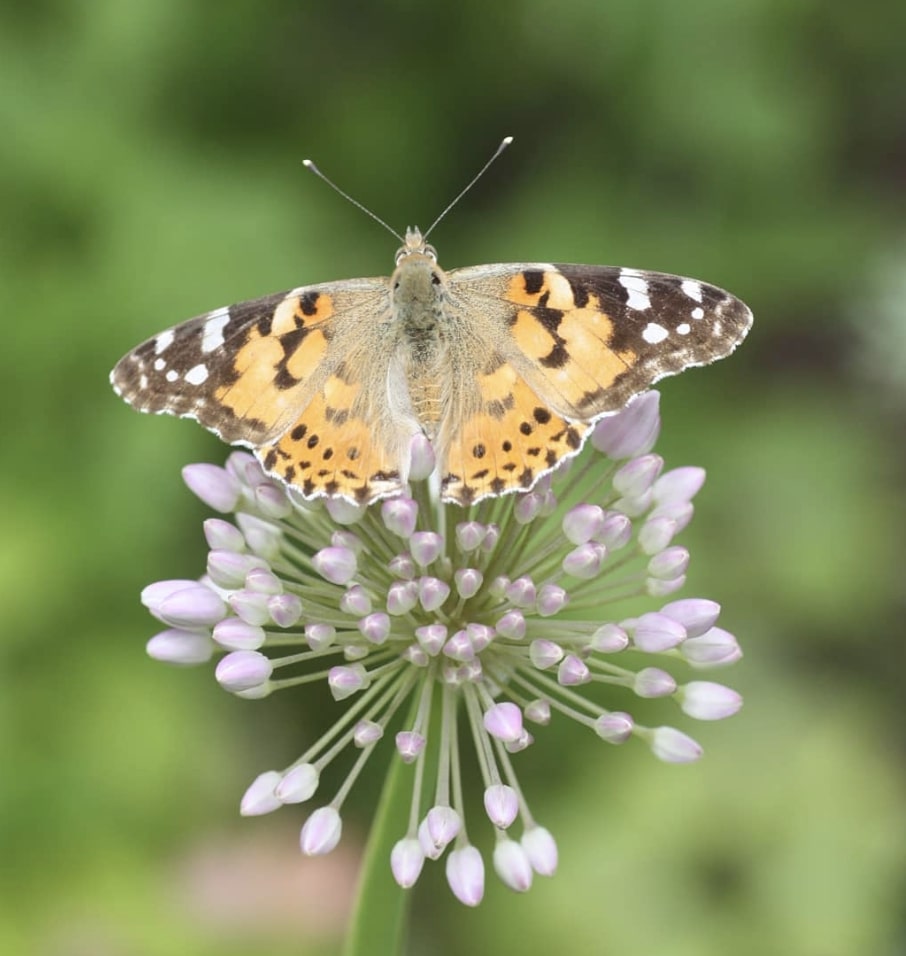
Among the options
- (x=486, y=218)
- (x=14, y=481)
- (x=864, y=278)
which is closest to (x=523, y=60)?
(x=486, y=218)

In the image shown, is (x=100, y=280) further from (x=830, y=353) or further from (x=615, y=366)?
(x=830, y=353)

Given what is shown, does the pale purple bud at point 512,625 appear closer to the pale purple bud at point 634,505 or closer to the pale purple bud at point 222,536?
the pale purple bud at point 634,505

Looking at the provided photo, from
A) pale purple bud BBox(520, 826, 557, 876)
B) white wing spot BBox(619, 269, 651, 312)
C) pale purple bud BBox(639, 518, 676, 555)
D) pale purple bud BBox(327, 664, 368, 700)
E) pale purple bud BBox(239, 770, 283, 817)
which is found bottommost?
pale purple bud BBox(520, 826, 557, 876)

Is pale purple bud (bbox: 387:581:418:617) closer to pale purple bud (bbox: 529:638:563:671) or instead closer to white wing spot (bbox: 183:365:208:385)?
pale purple bud (bbox: 529:638:563:671)

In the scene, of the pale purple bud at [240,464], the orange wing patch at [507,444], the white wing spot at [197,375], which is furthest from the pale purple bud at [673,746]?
the white wing spot at [197,375]

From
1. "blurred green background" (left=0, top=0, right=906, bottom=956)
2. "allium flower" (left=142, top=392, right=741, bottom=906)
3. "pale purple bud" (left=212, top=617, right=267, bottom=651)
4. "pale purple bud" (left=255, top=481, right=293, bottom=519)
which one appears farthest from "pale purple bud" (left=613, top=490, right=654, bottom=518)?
"blurred green background" (left=0, top=0, right=906, bottom=956)

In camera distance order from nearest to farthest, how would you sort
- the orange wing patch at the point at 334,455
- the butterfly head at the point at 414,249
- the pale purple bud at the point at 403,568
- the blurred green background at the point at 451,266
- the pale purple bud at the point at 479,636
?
the pale purple bud at the point at 479,636 → the pale purple bud at the point at 403,568 → the orange wing patch at the point at 334,455 → the butterfly head at the point at 414,249 → the blurred green background at the point at 451,266
